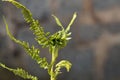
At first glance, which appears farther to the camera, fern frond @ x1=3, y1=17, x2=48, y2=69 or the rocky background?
the rocky background

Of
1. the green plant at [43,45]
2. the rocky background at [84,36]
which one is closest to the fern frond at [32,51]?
the green plant at [43,45]

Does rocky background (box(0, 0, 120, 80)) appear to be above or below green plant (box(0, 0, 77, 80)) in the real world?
above

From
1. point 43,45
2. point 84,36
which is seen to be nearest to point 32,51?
point 43,45

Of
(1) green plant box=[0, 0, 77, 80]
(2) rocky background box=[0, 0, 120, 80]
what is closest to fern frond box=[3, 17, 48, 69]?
(1) green plant box=[0, 0, 77, 80]

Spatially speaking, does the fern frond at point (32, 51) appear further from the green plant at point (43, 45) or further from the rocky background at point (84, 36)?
the rocky background at point (84, 36)

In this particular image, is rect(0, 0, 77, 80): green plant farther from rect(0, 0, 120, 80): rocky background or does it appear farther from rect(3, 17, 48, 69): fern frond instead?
rect(0, 0, 120, 80): rocky background

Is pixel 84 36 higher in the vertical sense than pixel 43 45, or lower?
higher

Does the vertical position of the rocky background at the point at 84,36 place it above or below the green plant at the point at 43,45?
above

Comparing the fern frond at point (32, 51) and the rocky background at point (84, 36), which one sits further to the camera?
the rocky background at point (84, 36)

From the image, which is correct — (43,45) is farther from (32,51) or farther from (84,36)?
(84,36)
